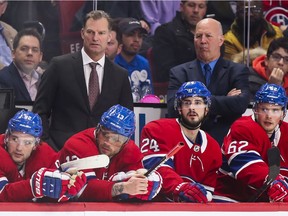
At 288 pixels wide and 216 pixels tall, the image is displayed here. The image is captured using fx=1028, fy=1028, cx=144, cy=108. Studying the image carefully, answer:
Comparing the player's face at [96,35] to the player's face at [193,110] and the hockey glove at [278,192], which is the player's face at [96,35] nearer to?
the player's face at [193,110]

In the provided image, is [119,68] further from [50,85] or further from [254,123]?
[254,123]

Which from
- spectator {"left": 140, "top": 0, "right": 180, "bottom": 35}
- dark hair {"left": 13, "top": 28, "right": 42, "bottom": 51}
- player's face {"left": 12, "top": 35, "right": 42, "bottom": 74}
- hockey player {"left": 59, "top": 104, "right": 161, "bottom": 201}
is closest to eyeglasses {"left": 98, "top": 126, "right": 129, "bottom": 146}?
hockey player {"left": 59, "top": 104, "right": 161, "bottom": 201}

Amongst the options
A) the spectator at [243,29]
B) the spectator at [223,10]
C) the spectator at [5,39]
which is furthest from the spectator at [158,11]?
the spectator at [5,39]

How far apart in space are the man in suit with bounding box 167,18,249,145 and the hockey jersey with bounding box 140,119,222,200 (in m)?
0.62

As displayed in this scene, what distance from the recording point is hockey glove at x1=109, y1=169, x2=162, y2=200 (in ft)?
16.9

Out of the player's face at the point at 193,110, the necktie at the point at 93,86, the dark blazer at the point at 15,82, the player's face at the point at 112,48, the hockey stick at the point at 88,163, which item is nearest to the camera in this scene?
the hockey stick at the point at 88,163

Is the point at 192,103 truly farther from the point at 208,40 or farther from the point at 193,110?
the point at 208,40

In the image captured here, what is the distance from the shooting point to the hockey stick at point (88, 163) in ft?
17.3

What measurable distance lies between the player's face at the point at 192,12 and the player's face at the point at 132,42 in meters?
0.35

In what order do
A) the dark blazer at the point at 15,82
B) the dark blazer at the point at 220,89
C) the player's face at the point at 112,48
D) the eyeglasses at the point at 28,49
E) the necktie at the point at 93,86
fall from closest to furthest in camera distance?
the necktie at the point at 93,86 < the dark blazer at the point at 220,89 < the dark blazer at the point at 15,82 < the eyeglasses at the point at 28,49 < the player's face at the point at 112,48

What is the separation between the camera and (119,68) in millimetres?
6523

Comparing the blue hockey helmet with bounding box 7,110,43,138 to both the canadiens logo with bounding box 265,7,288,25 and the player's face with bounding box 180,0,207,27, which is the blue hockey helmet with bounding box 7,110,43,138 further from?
the canadiens logo with bounding box 265,7,288,25

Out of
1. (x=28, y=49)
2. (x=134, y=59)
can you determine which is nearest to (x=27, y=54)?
(x=28, y=49)

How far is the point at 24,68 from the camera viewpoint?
6.79m
